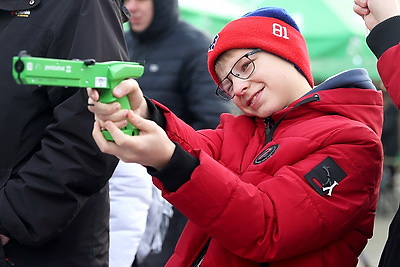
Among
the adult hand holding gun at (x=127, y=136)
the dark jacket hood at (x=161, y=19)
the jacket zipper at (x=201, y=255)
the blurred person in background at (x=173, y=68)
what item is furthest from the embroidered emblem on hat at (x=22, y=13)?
the dark jacket hood at (x=161, y=19)

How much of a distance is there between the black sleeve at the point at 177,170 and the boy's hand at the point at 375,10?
63cm

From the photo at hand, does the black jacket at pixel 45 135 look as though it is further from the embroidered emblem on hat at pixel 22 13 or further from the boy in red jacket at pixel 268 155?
the boy in red jacket at pixel 268 155

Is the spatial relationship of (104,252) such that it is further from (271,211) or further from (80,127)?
(271,211)

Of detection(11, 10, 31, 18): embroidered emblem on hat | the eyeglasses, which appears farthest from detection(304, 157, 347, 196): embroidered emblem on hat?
detection(11, 10, 31, 18): embroidered emblem on hat

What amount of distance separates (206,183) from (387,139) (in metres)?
11.3

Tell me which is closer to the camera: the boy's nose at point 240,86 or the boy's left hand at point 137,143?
the boy's left hand at point 137,143

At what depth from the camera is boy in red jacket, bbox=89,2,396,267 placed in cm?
186

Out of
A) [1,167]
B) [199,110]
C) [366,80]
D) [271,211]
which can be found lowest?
[199,110]

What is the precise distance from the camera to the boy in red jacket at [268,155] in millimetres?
1862

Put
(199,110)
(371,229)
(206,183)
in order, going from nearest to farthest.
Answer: (206,183) → (371,229) → (199,110)

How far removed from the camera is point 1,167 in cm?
247

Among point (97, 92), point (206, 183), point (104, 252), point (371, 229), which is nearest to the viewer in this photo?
point (97, 92)

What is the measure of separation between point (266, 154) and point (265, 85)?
0.23 meters

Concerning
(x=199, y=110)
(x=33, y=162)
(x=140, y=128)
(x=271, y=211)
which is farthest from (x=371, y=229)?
(x=199, y=110)
